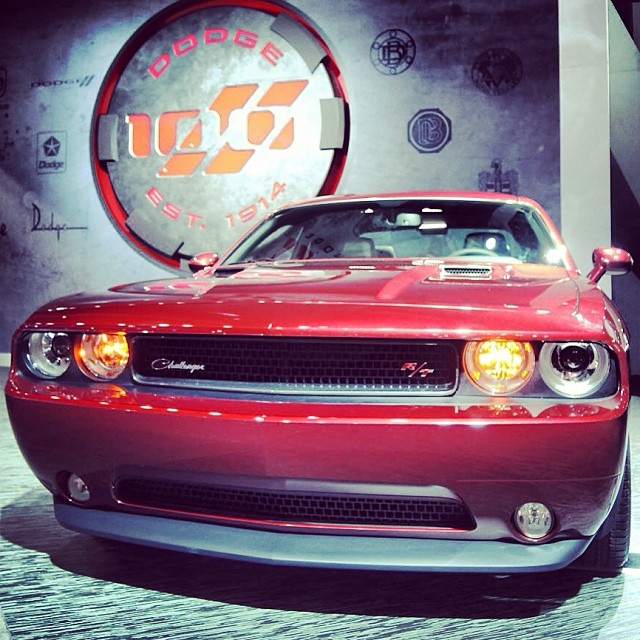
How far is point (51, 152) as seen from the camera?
326 inches

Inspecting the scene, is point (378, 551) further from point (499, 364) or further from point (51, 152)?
point (51, 152)

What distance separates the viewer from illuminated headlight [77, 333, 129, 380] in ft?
6.57

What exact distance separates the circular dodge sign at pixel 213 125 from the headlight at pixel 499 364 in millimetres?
5663

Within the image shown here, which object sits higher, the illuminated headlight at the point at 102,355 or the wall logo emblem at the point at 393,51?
the wall logo emblem at the point at 393,51

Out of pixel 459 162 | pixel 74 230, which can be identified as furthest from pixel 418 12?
pixel 74 230

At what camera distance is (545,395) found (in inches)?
67.7

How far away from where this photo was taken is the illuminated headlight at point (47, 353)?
81.9 inches

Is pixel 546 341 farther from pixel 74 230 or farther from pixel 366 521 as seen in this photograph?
pixel 74 230

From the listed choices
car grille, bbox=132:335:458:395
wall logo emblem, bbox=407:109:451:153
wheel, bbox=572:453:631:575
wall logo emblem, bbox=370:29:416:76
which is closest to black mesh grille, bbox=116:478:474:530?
car grille, bbox=132:335:458:395

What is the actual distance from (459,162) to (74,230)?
3964 millimetres

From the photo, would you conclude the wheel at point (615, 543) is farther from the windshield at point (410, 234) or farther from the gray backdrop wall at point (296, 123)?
the gray backdrop wall at point (296, 123)

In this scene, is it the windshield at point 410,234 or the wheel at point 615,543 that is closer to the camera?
the wheel at point 615,543

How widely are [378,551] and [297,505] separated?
21 centimetres
